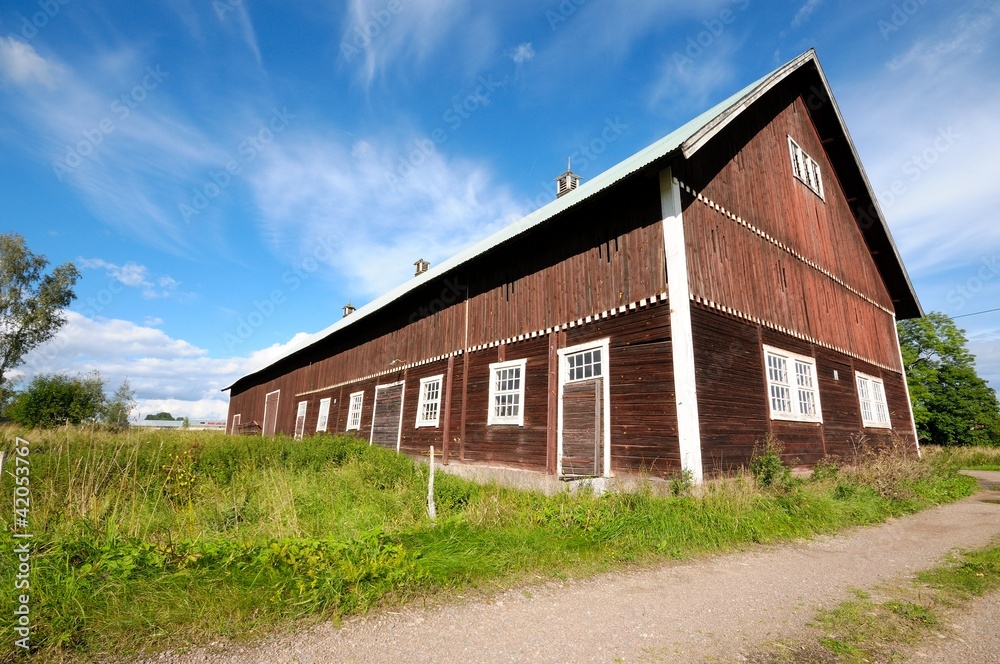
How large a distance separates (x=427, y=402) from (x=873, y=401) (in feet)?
48.1

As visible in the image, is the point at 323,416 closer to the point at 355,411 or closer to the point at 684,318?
the point at 355,411

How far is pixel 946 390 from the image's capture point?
35094 millimetres

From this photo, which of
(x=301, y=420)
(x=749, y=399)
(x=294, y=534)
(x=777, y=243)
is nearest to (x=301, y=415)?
(x=301, y=420)

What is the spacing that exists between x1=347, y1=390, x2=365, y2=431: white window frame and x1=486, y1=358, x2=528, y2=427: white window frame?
8.97 meters

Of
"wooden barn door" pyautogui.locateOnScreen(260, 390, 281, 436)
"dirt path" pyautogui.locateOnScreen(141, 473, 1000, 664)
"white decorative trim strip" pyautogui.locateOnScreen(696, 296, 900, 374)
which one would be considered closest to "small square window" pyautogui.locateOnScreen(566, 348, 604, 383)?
"white decorative trim strip" pyautogui.locateOnScreen(696, 296, 900, 374)

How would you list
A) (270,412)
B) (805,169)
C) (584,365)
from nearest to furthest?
1. (584,365)
2. (805,169)
3. (270,412)

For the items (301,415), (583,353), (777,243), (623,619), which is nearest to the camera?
(623,619)

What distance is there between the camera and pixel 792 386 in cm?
1159

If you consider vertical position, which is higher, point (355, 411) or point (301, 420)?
point (355, 411)

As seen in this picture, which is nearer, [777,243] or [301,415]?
[777,243]

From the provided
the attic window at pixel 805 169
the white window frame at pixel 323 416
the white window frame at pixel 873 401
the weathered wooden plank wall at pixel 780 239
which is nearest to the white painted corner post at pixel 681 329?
the weathered wooden plank wall at pixel 780 239

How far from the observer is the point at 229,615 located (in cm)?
377

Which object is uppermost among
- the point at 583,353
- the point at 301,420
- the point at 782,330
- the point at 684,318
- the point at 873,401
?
the point at 782,330

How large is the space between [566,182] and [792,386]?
12.1 m
